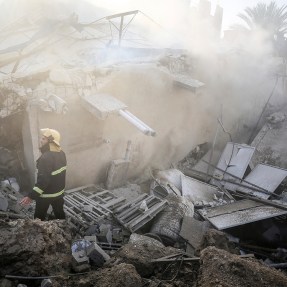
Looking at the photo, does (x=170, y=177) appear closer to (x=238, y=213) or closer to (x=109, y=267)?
(x=238, y=213)

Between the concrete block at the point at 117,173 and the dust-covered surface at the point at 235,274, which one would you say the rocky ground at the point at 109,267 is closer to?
the dust-covered surface at the point at 235,274

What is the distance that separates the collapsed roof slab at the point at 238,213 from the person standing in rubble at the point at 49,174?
354 cm

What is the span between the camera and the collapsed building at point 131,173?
12.5ft

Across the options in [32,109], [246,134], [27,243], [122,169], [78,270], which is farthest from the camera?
[246,134]

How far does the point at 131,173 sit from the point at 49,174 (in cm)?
426

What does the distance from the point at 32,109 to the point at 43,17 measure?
23.4ft

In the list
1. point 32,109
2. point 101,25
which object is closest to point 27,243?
point 32,109

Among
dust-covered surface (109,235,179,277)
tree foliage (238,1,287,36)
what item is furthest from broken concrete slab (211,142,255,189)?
tree foliage (238,1,287,36)

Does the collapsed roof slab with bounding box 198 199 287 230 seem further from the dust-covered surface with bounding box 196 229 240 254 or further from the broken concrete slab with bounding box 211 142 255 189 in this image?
the broken concrete slab with bounding box 211 142 255 189

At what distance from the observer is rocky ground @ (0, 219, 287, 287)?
3.26 metres

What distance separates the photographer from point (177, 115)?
10219 millimetres

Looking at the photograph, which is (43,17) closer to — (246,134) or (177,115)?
(177,115)

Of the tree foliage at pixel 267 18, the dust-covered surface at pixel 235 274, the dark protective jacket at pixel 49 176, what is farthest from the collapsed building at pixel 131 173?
the tree foliage at pixel 267 18

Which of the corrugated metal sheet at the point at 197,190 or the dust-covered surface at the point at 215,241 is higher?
the dust-covered surface at the point at 215,241
